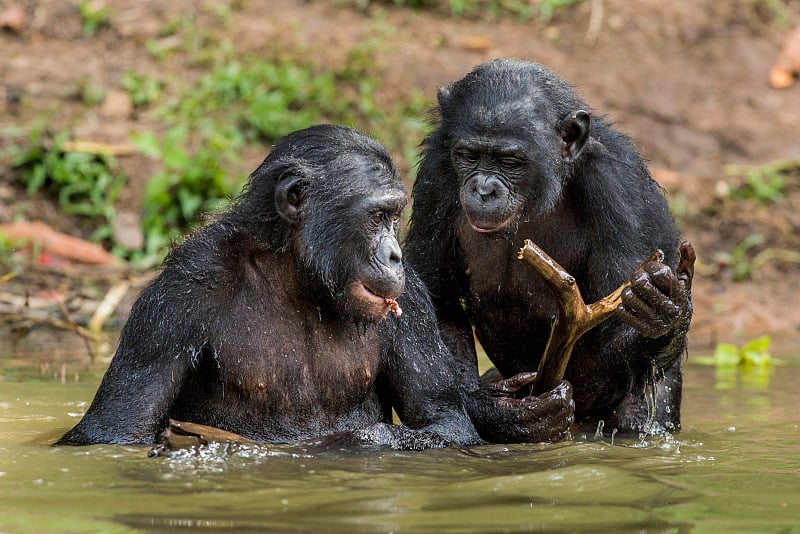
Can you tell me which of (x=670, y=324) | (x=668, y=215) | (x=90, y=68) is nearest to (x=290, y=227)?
(x=670, y=324)

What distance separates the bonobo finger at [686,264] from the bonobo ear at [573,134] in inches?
43.4

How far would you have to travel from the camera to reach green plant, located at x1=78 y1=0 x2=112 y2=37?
1788 cm

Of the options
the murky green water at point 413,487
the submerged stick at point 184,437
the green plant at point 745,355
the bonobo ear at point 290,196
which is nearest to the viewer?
the murky green water at point 413,487

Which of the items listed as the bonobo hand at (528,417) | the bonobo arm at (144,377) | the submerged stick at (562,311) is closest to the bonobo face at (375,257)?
the submerged stick at (562,311)

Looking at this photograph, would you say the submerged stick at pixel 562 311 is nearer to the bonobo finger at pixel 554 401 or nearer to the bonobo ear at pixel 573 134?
the bonobo finger at pixel 554 401

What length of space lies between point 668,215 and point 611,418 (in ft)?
5.27

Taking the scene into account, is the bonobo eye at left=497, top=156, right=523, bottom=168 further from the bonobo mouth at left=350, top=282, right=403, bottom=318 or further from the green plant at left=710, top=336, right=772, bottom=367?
the green plant at left=710, top=336, right=772, bottom=367

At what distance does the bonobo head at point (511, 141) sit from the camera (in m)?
8.54

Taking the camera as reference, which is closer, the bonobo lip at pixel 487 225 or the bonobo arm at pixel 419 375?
the bonobo arm at pixel 419 375

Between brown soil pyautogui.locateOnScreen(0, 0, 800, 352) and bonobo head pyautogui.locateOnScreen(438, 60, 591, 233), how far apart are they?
645cm

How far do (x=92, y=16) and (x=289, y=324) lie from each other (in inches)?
447

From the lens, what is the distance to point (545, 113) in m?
8.82

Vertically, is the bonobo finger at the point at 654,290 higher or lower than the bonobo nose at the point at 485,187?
lower

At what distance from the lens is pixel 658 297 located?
329 inches
